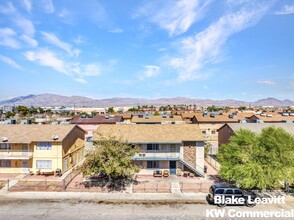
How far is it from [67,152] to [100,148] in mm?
10447

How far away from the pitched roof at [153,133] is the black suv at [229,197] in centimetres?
1021

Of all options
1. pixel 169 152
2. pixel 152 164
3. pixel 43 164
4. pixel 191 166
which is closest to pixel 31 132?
pixel 43 164

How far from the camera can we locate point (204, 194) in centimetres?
2609

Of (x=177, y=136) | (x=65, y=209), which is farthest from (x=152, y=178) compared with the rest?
(x=65, y=209)

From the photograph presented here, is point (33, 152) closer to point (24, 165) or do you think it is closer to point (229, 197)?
point (24, 165)

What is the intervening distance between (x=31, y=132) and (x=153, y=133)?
18567 mm

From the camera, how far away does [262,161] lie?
24078mm

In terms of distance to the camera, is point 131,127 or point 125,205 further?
point 131,127

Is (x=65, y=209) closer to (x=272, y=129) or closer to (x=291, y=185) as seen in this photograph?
(x=272, y=129)

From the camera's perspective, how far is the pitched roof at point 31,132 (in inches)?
1289

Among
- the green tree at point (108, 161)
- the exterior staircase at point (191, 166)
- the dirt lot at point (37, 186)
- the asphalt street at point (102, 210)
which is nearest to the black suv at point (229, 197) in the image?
the asphalt street at point (102, 210)

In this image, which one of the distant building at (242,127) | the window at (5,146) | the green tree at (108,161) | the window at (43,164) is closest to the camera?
the green tree at (108,161)

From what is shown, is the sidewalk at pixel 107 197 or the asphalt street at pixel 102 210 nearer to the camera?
the asphalt street at pixel 102 210

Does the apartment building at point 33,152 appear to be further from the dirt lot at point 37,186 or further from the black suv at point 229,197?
the black suv at point 229,197
